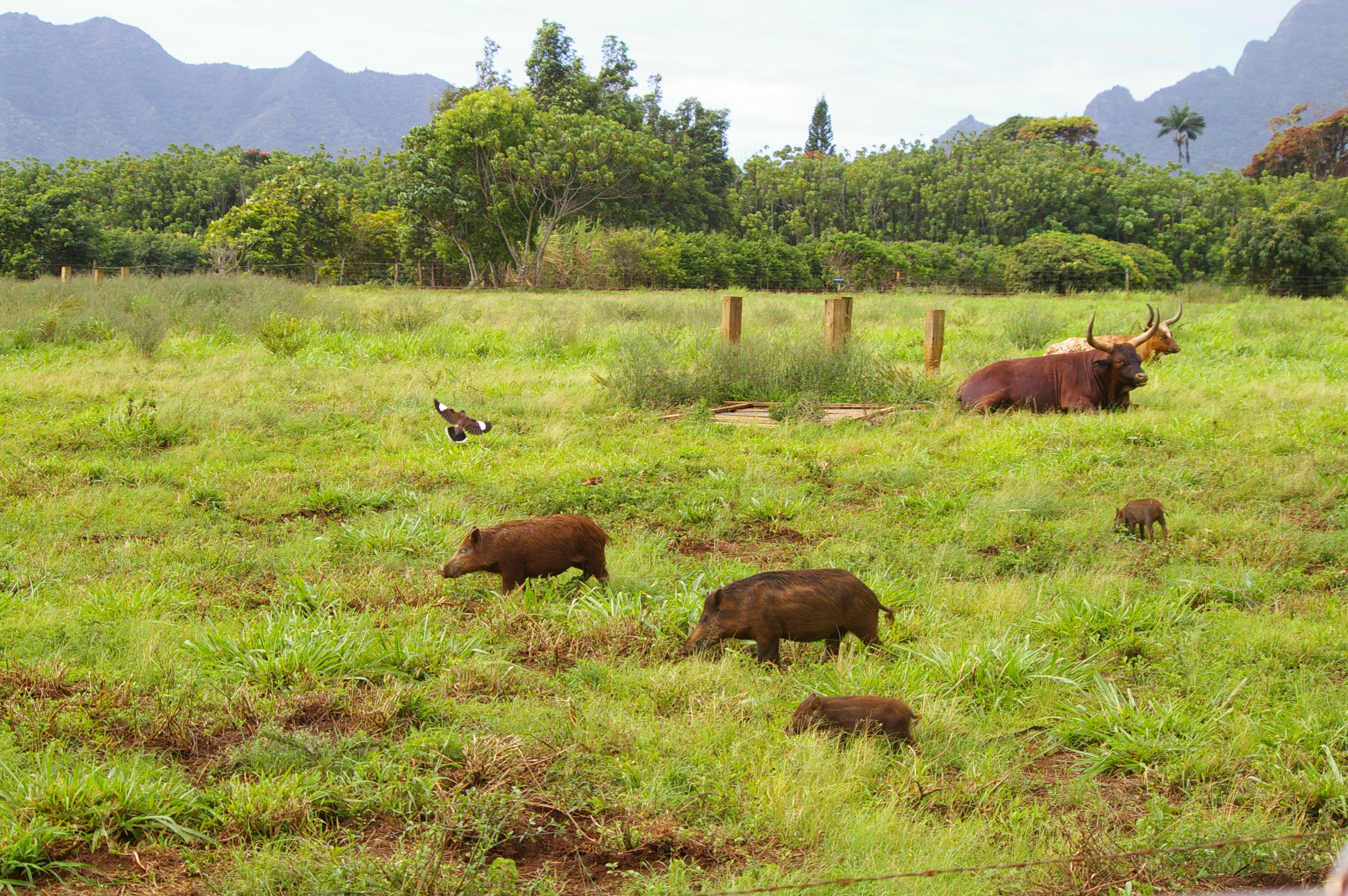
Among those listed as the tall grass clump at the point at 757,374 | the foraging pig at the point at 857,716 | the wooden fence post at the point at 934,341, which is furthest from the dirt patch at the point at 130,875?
the wooden fence post at the point at 934,341

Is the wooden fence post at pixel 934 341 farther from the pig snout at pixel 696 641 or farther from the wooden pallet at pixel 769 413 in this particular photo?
the pig snout at pixel 696 641

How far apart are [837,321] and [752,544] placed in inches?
239

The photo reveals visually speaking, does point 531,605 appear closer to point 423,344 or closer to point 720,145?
point 423,344

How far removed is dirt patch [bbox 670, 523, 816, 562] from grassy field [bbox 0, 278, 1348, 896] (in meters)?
0.03

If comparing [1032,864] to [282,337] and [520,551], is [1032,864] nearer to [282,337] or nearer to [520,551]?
[520,551]

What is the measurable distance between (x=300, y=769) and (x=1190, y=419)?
28.8 ft

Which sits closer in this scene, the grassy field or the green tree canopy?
the grassy field

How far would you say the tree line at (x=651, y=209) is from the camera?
3447cm

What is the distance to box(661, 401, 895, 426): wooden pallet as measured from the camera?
32.1 ft

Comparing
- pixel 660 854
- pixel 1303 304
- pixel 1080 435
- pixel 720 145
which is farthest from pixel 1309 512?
pixel 720 145

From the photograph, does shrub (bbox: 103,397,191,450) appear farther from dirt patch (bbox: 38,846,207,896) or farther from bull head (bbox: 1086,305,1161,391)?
bull head (bbox: 1086,305,1161,391)

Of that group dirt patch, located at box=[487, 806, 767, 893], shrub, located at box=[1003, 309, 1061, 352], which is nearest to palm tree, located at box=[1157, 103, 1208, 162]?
shrub, located at box=[1003, 309, 1061, 352]

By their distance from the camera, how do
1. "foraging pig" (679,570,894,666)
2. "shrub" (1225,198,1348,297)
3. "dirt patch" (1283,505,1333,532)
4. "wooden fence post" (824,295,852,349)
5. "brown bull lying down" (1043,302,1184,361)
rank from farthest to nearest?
"shrub" (1225,198,1348,297) < "brown bull lying down" (1043,302,1184,361) < "wooden fence post" (824,295,852,349) < "dirt patch" (1283,505,1333,532) < "foraging pig" (679,570,894,666)

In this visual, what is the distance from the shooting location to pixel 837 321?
37.3ft
